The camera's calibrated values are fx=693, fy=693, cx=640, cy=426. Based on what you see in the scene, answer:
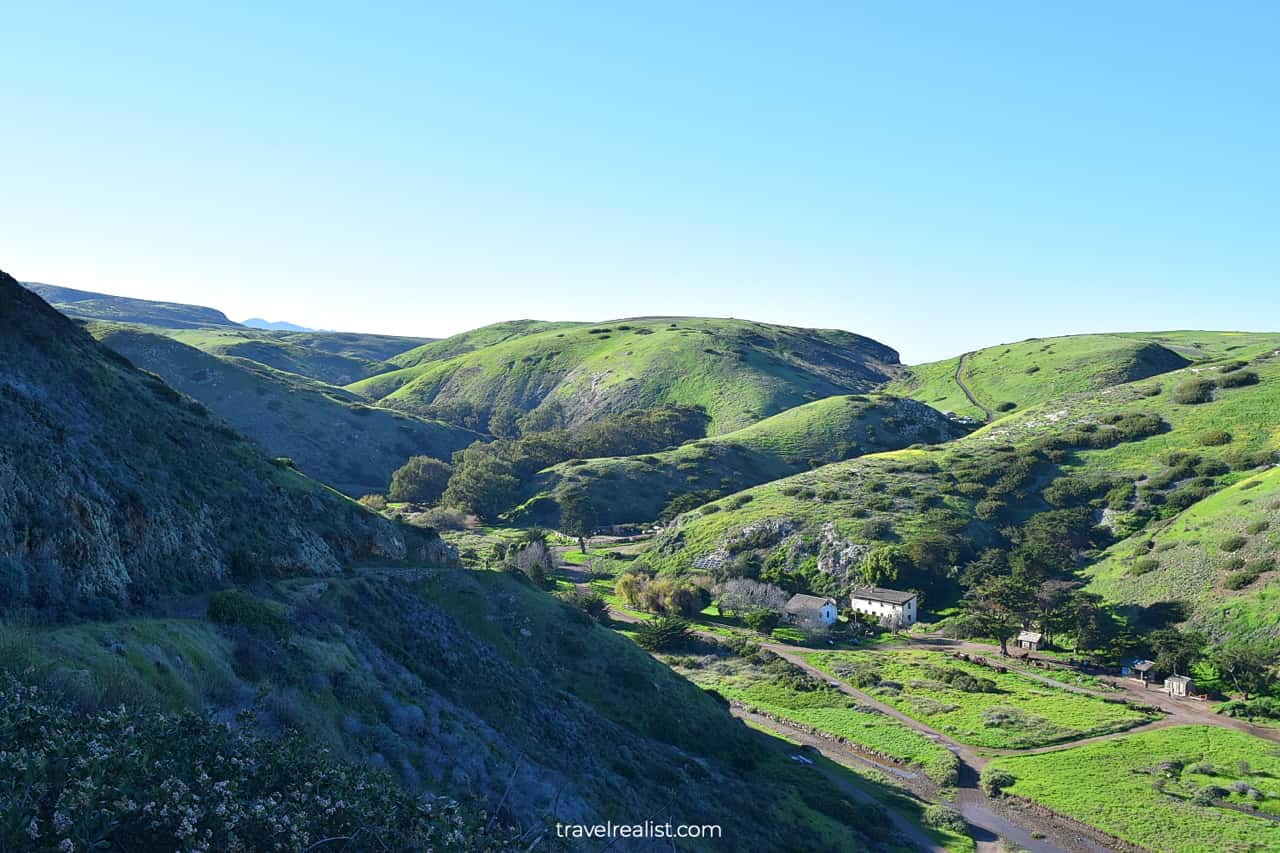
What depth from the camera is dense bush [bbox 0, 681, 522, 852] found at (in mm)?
8477

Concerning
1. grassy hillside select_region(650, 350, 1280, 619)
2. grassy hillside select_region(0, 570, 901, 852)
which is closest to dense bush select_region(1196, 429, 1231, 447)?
grassy hillside select_region(650, 350, 1280, 619)

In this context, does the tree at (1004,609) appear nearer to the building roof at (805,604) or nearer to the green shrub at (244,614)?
the building roof at (805,604)

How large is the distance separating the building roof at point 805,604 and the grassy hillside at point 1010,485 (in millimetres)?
8525

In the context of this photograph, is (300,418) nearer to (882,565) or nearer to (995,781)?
(882,565)

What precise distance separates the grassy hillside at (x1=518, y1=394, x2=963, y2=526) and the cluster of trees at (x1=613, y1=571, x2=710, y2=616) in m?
35.3

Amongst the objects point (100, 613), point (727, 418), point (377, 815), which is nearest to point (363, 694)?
point (100, 613)

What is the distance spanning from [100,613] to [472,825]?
11398 millimetres

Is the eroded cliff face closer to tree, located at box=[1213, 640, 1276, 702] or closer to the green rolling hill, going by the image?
the green rolling hill

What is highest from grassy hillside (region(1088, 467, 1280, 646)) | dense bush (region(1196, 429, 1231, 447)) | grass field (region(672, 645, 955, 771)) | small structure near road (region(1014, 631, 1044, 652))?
dense bush (region(1196, 429, 1231, 447))

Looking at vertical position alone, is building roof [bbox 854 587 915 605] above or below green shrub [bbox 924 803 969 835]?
above

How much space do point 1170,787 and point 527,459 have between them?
119 meters

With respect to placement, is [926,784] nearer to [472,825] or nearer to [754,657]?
[754,657]

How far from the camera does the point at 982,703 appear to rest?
2206 inches

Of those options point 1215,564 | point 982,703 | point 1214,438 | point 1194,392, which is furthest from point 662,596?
point 1194,392
